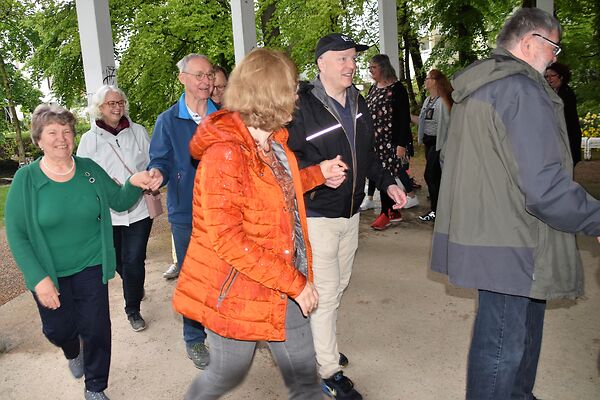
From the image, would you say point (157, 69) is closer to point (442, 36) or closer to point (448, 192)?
point (442, 36)

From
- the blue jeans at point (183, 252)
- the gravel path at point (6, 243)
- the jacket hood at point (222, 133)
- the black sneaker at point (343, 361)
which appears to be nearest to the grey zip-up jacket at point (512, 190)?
the jacket hood at point (222, 133)

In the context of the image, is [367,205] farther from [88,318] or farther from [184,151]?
[88,318]

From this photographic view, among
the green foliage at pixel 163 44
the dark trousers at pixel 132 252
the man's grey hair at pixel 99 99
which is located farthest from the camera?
the green foliage at pixel 163 44

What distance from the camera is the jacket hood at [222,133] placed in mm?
2084

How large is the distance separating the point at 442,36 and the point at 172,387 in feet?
48.4

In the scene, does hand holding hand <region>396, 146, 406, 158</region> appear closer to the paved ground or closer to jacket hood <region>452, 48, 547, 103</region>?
the paved ground

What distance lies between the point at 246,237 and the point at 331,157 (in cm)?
119

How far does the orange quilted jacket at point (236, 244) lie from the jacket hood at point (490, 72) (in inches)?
37.2

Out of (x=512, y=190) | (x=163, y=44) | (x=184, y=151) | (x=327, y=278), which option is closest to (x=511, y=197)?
(x=512, y=190)

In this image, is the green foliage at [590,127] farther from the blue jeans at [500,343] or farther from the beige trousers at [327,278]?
the blue jeans at [500,343]

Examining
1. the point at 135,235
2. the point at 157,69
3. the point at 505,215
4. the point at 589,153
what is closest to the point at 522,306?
the point at 505,215

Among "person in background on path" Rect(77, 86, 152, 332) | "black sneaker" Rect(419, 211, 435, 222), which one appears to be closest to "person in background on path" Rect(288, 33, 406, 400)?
"person in background on path" Rect(77, 86, 152, 332)

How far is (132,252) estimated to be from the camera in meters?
4.28

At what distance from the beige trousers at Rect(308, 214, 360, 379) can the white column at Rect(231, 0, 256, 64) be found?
371 centimetres
